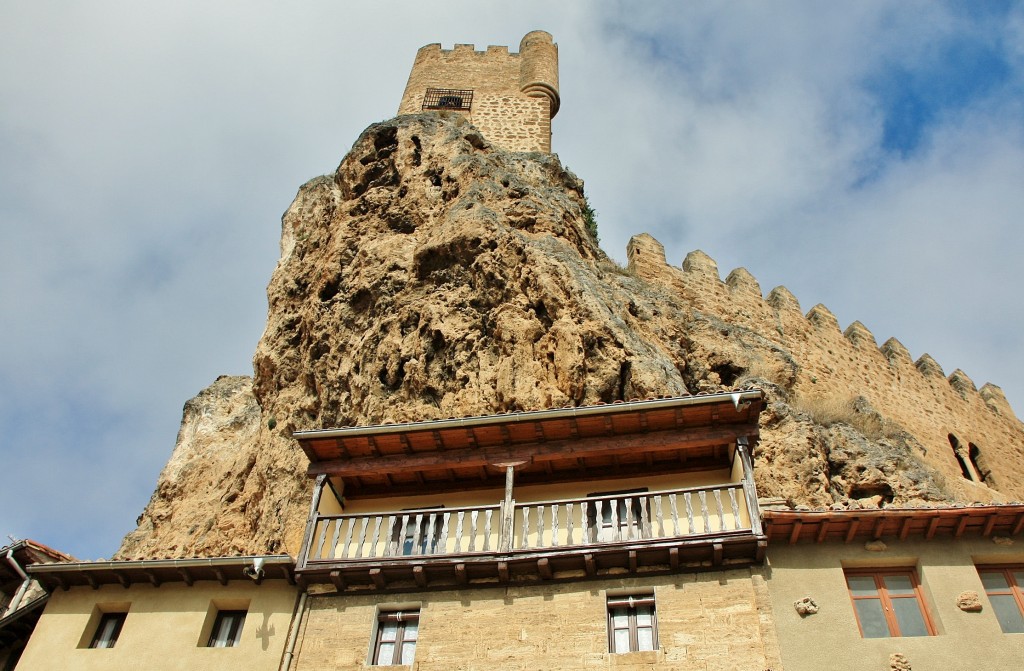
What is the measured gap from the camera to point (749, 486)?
41.4 ft

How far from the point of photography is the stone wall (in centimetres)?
1130

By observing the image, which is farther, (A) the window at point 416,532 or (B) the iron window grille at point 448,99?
(B) the iron window grille at point 448,99

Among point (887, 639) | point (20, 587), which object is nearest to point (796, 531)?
point (887, 639)

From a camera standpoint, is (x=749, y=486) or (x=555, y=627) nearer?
(x=555, y=627)

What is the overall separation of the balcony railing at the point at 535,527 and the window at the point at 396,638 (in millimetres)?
789

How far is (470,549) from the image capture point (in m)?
12.9

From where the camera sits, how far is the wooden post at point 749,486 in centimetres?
1214

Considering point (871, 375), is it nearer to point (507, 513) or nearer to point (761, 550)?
point (761, 550)

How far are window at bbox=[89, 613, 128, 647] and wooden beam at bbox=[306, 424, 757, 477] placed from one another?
3.40 metres

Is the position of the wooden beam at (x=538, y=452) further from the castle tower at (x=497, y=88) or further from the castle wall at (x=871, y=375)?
the castle tower at (x=497, y=88)

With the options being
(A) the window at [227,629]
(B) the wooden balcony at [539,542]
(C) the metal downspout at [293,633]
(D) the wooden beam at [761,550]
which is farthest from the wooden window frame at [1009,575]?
(A) the window at [227,629]

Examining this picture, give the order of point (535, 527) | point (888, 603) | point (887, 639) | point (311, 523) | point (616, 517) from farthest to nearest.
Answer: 1. point (311, 523)
2. point (535, 527)
3. point (616, 517)
4. point (888, 603)
5. point (887, 639)

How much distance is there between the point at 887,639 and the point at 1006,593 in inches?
74.5

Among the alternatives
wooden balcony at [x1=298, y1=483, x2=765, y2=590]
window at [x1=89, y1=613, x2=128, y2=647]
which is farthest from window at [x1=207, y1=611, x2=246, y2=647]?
window at [x1=89, y1=613, x2=128, y2=647]
